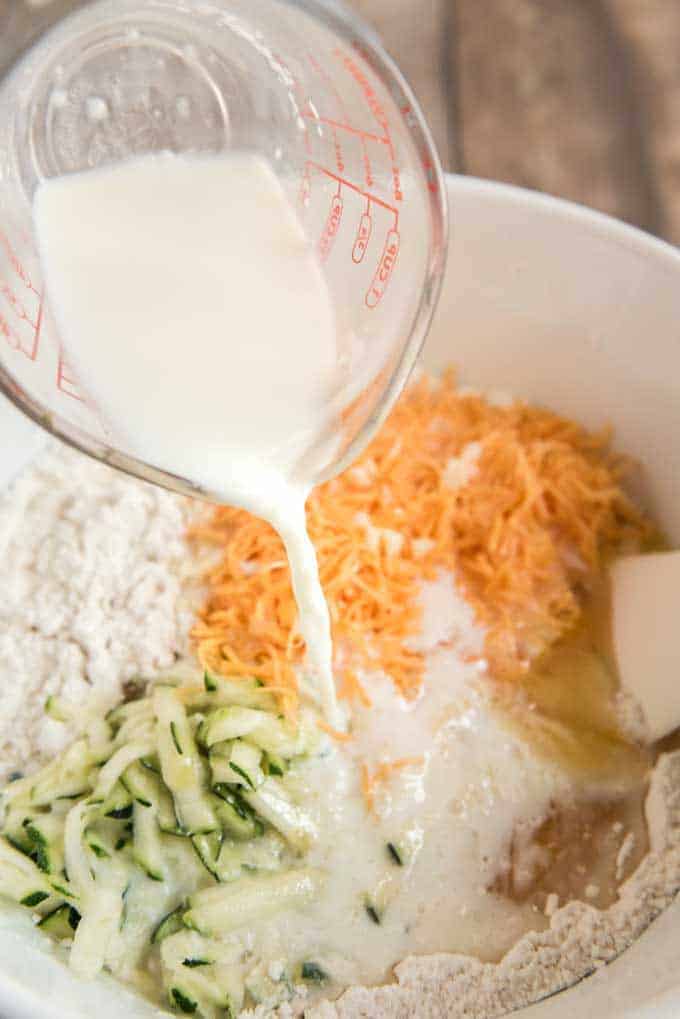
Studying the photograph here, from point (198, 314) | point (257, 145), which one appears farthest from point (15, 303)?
point (257, 145)

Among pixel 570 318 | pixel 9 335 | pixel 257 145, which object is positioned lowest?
pixel 570 318

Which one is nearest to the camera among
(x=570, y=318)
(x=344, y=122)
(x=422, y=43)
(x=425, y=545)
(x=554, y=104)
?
(x=344, y=122)

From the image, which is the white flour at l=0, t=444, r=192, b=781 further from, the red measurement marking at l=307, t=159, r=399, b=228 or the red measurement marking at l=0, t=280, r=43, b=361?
the red measurement marking at l=307, t=159, r=399, b=228

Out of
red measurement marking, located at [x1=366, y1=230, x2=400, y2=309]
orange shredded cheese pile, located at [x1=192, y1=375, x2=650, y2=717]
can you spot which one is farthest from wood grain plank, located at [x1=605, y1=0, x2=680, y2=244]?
red measurement marking, located at [x1=366, y1=230, x2=400, y2=309]

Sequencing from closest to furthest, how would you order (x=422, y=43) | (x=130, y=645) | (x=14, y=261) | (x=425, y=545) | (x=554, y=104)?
1. (x=14, y=261)
2. (x=130, y=645)
3. (x=425, y=545)
4. (x=554, y=104)
5. (x=422, y=43)

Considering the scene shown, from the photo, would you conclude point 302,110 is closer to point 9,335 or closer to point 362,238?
point 362,238

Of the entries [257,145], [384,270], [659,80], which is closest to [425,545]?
[384,270]

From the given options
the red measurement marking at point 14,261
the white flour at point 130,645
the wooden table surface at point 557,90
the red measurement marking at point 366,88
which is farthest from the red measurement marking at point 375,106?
the wooden table surface at point 557,90

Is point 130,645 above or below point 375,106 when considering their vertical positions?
below

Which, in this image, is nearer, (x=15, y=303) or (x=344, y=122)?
(x=15, y=303)
